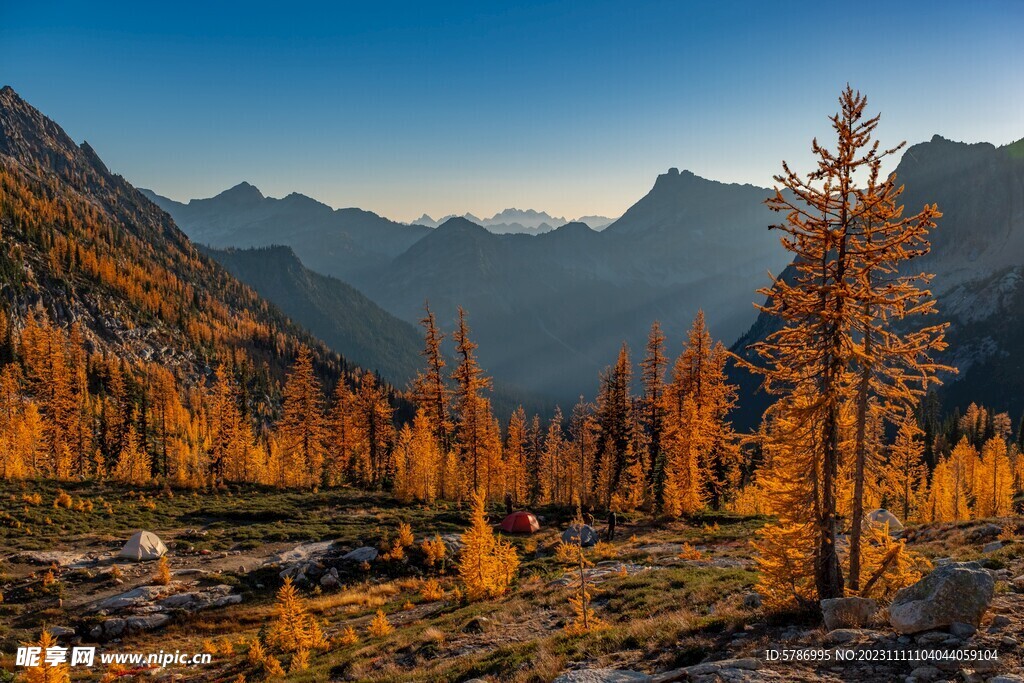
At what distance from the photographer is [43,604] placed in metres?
24.1

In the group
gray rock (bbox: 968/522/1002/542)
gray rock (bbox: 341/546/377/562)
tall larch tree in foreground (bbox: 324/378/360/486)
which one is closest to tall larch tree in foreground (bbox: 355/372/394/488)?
tall larch tree in foreground (bbox: 324/378/360/486)

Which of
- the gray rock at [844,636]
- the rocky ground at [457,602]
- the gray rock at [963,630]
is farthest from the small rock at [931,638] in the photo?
the gray rock at [844,636]

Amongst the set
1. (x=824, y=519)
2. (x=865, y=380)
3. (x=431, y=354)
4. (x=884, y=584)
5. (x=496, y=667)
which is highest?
(x=431, y=354)

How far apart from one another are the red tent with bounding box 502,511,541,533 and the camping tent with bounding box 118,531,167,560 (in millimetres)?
22365

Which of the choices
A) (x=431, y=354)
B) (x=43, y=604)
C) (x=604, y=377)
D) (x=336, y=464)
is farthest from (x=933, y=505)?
(x=43, y=604)

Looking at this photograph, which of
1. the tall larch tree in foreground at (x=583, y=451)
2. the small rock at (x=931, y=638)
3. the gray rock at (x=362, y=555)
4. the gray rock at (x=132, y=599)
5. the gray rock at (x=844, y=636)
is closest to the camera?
the small rock at (x=931, y=638)

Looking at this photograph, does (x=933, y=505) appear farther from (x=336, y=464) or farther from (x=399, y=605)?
(x=336, y=464)

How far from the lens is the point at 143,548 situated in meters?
31.0

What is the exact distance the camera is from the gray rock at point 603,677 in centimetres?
1010

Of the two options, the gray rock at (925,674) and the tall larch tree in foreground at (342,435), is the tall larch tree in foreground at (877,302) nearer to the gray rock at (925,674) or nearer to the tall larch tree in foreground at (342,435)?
the gray rock at (925,674)

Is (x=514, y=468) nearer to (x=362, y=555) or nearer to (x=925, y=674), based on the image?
(x=362, y=555)

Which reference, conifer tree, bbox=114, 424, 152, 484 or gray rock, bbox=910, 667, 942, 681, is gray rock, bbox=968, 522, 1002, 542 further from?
conifer tree, bbox=114, 424, 152, 484

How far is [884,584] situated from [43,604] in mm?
33728

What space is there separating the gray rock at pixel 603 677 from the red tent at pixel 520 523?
96.1ft
